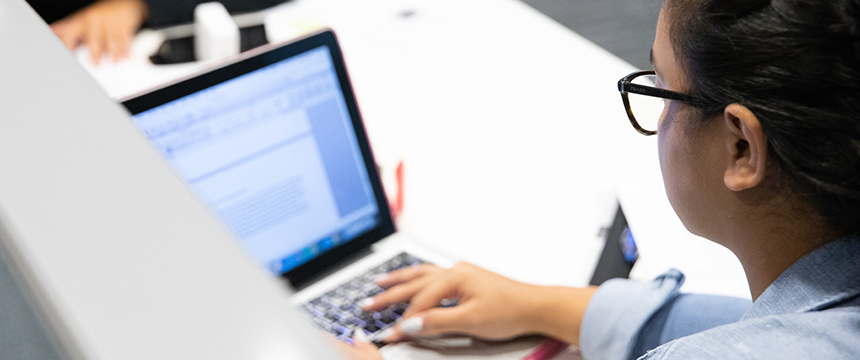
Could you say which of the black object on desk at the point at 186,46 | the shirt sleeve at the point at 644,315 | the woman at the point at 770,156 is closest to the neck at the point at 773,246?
the woman at the point at 770,156

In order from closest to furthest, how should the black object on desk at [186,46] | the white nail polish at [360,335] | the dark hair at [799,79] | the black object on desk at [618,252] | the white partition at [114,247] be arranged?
the white partition at [114,247] < the dark hair at [799,79] < the white nail polish at [360,335] < the black object on desk at [618,252] < the black object on desk at [186,46]

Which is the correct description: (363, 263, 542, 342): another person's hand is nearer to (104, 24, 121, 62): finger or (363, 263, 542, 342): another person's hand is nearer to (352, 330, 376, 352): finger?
(352, 330, 376, 352): finger

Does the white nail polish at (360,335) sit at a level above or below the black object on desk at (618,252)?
above

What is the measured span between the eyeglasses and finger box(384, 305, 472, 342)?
11.4 inches

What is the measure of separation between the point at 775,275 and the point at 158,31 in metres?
1.16

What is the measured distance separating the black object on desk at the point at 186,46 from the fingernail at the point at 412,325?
689 millimetres

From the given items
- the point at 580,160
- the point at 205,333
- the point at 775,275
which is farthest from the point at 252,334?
the point at 580,160

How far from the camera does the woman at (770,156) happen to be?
0.50m

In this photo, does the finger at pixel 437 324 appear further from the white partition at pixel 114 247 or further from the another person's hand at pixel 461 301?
the white partition at pixel 114 247

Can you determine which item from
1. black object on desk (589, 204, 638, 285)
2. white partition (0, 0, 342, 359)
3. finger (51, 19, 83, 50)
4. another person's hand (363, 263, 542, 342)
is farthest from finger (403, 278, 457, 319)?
finger (51, 19, 83, 50)

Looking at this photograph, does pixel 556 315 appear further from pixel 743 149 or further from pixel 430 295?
pixel 743 149

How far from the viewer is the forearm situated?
764 mm

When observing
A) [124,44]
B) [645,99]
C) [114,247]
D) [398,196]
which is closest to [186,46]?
[124,44]

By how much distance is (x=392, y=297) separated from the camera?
783 mm
